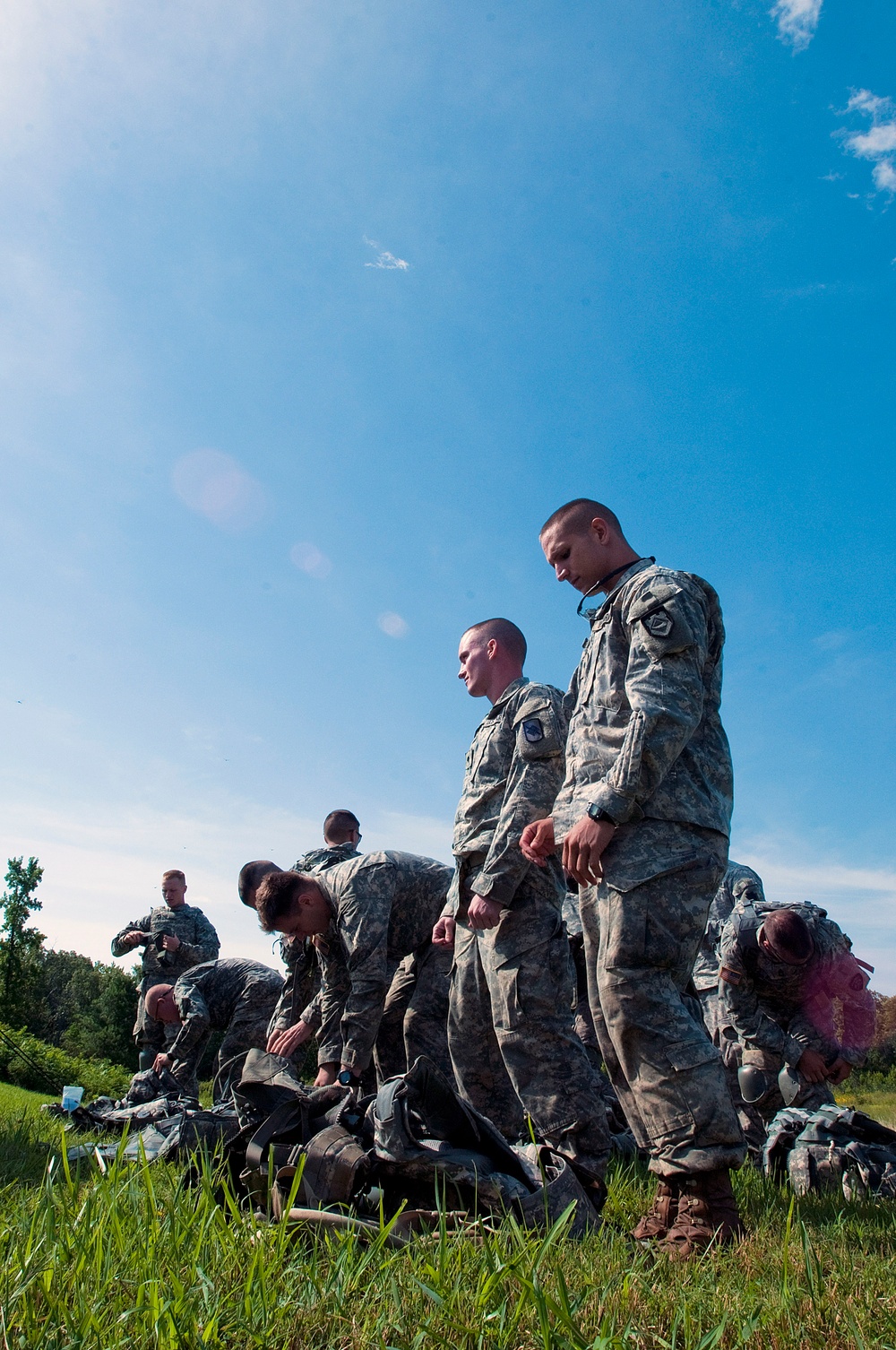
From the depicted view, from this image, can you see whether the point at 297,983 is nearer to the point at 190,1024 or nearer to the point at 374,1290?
the point at 190,1024

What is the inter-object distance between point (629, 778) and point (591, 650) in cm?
76

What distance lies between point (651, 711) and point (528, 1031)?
64.3 inches

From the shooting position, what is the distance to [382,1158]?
7.66 feet

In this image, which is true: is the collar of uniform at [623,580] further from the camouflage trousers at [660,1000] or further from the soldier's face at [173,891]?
the soldier's face at [173,891]

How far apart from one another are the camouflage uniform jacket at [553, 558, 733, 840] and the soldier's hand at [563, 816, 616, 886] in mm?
61

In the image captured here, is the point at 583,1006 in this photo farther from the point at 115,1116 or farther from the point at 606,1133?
the point at 115,1116

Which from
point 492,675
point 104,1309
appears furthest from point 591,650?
point 104,1309

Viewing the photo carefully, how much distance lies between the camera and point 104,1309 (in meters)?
1.33

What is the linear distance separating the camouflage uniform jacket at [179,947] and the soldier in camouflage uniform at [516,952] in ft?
23.6

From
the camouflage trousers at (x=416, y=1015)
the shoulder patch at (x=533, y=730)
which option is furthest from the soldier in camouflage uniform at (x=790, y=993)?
the shoulder patch at (x=533, y=730)

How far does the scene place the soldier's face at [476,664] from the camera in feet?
16.9

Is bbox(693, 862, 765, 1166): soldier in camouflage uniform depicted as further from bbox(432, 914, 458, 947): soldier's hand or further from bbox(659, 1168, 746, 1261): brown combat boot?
bbox(659, 1168, 746, 1261): brown combat boot

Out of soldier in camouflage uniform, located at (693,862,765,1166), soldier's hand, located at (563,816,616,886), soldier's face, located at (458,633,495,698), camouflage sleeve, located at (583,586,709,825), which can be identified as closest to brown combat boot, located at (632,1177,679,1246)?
soldier's hand, located at (563,816,616,886)

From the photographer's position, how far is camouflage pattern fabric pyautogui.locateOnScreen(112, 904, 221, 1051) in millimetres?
10703
